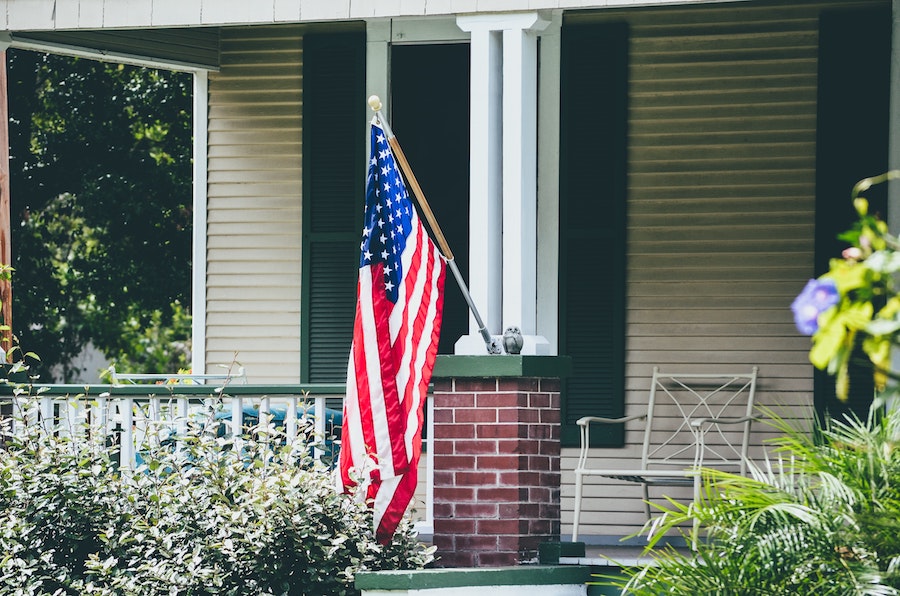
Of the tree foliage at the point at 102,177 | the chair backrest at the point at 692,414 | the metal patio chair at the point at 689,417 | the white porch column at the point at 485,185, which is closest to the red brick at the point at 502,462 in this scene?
the white porch column at the point at 485,185

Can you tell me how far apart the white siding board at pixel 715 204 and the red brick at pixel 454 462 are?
65.8 inches

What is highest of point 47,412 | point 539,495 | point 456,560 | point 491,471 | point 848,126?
point 848,126

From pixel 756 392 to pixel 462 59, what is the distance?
2.73 meters

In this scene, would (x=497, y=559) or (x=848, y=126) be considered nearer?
(x=497, y=559)

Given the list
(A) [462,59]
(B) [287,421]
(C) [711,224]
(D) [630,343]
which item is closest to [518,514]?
(B) [287,421]

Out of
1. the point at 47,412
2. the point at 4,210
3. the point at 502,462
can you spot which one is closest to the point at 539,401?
the point at 502,462

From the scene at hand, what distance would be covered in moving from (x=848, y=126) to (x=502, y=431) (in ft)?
9.89

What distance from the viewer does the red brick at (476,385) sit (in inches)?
276

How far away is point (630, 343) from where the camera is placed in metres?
8.68

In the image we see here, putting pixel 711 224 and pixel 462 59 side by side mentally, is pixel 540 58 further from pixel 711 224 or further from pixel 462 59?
pixel 711 224

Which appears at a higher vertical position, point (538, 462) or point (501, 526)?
point (538, 462)

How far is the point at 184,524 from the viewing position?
268 inches

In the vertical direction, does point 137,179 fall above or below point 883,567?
above

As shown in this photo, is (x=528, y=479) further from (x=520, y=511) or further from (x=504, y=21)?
(x=504, y=21)
